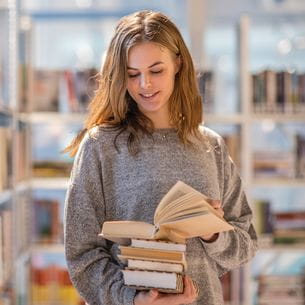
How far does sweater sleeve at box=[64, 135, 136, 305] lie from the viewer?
5.44 ft

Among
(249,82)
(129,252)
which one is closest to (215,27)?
(249,82)

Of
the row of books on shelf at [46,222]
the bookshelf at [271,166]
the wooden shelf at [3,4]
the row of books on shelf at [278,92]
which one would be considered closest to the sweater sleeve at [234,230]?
the wooden shelf at [3,4]

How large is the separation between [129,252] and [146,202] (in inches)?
6.8

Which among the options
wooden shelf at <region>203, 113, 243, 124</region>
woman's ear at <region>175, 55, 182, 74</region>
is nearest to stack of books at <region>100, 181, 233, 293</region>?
woman's ear at <region>175, 55, 182, 74</region>

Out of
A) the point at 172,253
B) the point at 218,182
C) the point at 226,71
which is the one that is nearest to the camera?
the point at 172,253

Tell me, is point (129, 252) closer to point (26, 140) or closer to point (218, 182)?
point (218, 182)

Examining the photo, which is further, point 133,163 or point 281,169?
point 281,169

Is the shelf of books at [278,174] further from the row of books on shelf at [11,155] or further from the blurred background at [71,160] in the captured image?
the row of books on shelf at [11,155]

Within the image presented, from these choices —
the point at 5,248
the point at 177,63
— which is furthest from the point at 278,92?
the point at 177,63

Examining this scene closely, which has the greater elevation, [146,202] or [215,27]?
[215,27]

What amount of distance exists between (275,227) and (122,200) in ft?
8.29

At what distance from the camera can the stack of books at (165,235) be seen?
1499mm

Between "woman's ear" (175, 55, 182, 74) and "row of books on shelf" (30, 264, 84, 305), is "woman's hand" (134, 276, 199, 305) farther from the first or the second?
"row of books on shelf" (30, 264, 84, 305)

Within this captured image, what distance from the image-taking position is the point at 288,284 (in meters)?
4.12
